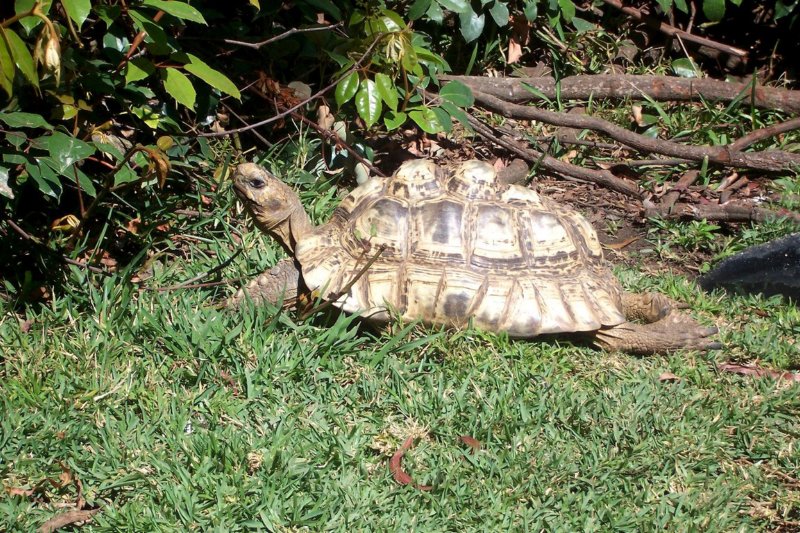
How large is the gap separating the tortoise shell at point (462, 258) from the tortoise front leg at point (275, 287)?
15 cm

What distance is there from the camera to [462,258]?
3943 mm

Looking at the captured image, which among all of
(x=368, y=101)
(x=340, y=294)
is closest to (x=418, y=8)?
(x=368, y=101)

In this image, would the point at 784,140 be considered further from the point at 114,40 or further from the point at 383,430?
the point at 114,40

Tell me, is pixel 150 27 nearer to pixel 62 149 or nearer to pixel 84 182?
pixel 62 149

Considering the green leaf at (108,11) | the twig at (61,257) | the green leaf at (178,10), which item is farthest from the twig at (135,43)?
the twig at (61,257)

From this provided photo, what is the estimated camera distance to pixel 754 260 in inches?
176

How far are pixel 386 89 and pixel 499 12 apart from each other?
5.06 feet

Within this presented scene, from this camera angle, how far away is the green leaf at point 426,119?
15.3 feet

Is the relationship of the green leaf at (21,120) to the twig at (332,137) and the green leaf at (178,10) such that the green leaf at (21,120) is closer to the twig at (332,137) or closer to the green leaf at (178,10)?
the green leaf at (178,10)

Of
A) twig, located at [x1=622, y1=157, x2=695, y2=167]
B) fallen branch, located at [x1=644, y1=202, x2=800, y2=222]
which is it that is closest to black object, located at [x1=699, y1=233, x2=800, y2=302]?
fallen branch, located at [x1=644, y1=202, x2=800, y2=222]

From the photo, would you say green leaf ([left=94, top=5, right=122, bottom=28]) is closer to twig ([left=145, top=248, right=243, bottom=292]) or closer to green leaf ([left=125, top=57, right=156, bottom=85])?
green leaf ([left=125, top=57, right=156, bottom=85])

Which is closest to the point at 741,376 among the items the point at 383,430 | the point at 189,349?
the point at 383,430

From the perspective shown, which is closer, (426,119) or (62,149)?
(62,149)

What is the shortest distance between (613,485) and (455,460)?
0.62 meters
